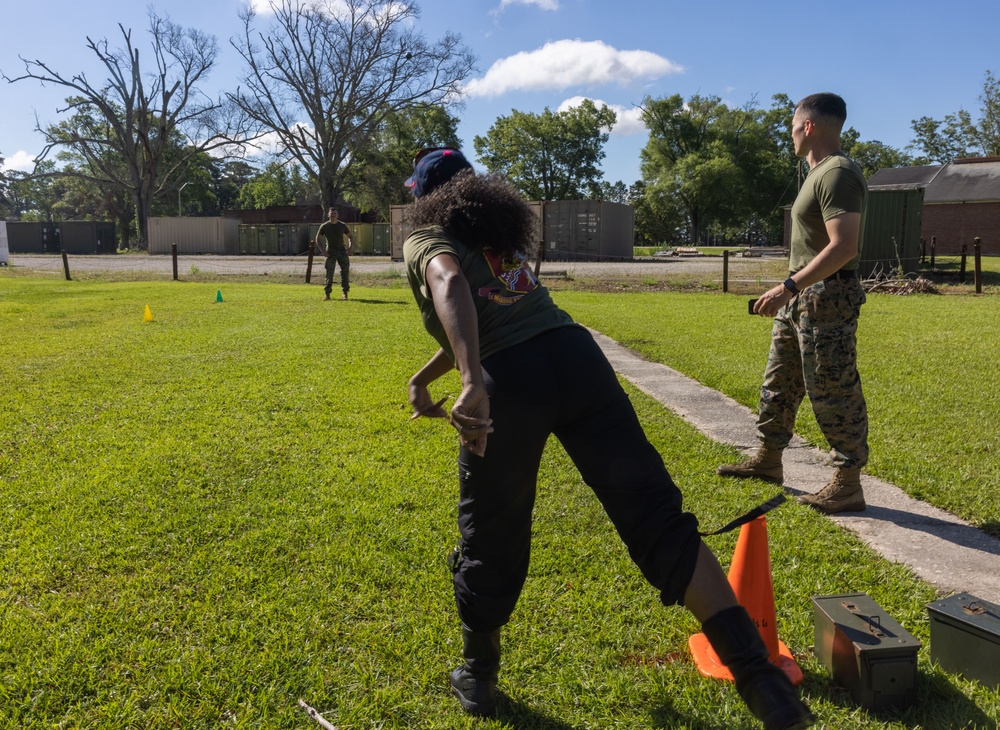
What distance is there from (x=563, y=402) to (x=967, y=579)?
227 cm

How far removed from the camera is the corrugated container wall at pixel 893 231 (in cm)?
2288

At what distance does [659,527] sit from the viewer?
2248 mm

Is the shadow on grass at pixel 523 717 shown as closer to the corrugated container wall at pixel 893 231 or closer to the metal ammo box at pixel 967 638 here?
the metal ammo box at pixel 967 638

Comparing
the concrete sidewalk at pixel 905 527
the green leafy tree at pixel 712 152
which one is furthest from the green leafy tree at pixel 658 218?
the concrete sidewalk at pixel 905 527

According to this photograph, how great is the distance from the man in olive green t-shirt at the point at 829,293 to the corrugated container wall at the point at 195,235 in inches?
2105

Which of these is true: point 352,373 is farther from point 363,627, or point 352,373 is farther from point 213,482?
point 363,627

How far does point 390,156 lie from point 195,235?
1896cm

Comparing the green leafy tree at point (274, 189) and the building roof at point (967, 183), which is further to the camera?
the green leafy tree at point (274, 189)

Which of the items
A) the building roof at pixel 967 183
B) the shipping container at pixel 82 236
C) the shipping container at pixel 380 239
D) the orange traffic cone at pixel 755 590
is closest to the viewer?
the orange traffic cone at pixel 755 590

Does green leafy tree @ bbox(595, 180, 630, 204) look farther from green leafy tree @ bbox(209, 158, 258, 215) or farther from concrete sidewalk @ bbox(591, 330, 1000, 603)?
concrete sidewalk @ bbox(591, 330, 1000, 603)

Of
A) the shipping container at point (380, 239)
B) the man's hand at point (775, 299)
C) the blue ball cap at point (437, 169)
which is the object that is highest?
the shipping container at point (380, 239)

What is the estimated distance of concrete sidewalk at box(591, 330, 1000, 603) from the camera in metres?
3.38

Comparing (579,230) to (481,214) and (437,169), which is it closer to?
(437,169)

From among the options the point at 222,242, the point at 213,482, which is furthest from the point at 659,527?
the point at 222,242
